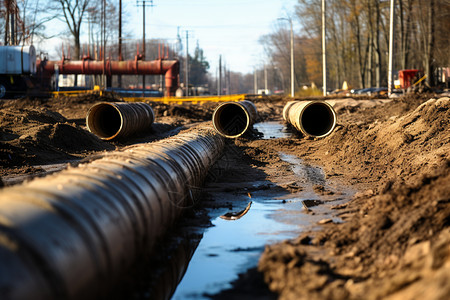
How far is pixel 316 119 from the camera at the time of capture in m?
19.4

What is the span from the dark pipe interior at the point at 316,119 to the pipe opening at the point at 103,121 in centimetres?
657

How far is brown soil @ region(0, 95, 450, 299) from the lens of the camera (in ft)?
13.9

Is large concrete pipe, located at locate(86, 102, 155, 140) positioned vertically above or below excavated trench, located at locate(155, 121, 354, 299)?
above

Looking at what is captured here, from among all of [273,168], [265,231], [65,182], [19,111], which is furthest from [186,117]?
[65,182]

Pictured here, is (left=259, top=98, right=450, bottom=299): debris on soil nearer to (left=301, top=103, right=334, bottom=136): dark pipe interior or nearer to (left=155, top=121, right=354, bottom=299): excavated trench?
(left=155, top=121, right=354, bottom=299): excavated trench

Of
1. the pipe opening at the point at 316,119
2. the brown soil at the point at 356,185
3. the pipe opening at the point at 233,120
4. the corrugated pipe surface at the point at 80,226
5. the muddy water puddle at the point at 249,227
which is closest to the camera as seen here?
the corrugated pipe surface at the point at 80,226

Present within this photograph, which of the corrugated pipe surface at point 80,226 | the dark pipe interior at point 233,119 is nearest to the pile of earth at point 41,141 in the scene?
the dark pipe interior at point 233,119

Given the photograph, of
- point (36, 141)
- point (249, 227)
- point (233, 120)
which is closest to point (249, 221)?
point (249, 227)

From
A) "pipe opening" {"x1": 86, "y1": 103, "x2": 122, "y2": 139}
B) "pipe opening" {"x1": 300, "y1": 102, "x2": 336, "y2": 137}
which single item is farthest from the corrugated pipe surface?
"pipe opening" {"x1": 300, "y1": 102, "x2": 336, "y2": 137}

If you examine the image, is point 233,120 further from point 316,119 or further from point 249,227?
point 249,227

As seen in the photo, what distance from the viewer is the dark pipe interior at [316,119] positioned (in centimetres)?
1833

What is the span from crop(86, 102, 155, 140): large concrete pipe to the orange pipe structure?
67.9ft

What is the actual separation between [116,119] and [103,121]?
87 centimetres

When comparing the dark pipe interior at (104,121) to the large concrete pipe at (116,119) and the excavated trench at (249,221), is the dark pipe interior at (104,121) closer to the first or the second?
the large concrete pipe at (116,119)
